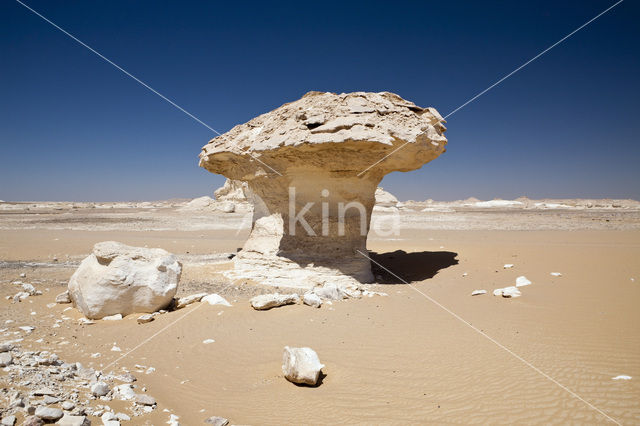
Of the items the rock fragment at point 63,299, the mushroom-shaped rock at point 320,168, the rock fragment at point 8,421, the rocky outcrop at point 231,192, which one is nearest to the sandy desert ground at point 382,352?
the rock fragment at point 8,421

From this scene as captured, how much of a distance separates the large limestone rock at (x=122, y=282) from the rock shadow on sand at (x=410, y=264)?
4.94 m

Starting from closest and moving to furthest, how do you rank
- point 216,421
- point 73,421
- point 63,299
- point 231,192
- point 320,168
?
point 73,421, point 216,421, point 63,299, point 320,168, point 231,192

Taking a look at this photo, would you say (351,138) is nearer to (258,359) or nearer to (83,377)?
(258,359)

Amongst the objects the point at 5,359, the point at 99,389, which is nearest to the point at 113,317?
the point at 5,359

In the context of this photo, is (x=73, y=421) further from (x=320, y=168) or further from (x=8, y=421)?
(x=320, y=168)

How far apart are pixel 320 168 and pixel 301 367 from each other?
199 inches

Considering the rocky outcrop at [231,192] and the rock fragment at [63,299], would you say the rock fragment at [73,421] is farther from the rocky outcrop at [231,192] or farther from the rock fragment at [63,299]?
the rocky outcrop at [231,192]

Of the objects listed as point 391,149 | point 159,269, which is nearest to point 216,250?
point 159,269

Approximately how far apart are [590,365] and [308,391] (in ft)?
10.1

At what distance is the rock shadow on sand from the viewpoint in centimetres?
856

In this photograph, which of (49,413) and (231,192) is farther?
(231,192)

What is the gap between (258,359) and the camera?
3.89 metres

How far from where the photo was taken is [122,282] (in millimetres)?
5035

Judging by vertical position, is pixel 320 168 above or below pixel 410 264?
above
